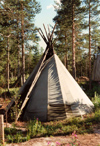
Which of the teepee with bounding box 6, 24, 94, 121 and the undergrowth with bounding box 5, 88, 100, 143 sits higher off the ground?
the teepee with bounding box 6, 24, 94, 121

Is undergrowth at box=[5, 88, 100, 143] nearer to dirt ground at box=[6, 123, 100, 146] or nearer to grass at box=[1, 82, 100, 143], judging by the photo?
grass at box=[1, 82, 100, 143]

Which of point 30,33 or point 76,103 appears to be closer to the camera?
point 76,103

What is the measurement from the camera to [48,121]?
6.82 meters

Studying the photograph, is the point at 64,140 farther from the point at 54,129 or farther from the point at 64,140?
the point at 54,129

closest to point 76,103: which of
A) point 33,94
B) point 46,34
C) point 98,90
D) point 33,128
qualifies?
point 33,94

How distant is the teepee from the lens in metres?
6.94

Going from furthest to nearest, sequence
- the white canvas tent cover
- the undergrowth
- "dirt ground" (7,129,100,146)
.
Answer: the white canvas tent cover < the undergrowth < "dirt ground" (7,129,100,146)

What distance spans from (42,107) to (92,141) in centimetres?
296

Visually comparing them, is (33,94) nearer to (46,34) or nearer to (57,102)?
(57,102)

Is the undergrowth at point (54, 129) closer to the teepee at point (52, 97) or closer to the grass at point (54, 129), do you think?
the grass at point (54, 129)

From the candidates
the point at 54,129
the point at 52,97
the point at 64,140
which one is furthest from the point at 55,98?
the point at 64,140

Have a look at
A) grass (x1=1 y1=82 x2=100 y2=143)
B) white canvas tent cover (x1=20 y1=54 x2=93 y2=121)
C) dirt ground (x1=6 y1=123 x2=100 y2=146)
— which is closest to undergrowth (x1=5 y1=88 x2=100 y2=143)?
grass (x1=1 y1=82 x2=100 y2=143)

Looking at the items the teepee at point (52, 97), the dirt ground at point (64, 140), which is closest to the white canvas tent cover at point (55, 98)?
the teepee at point (52, 97)

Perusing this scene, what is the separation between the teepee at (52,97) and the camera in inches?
273
